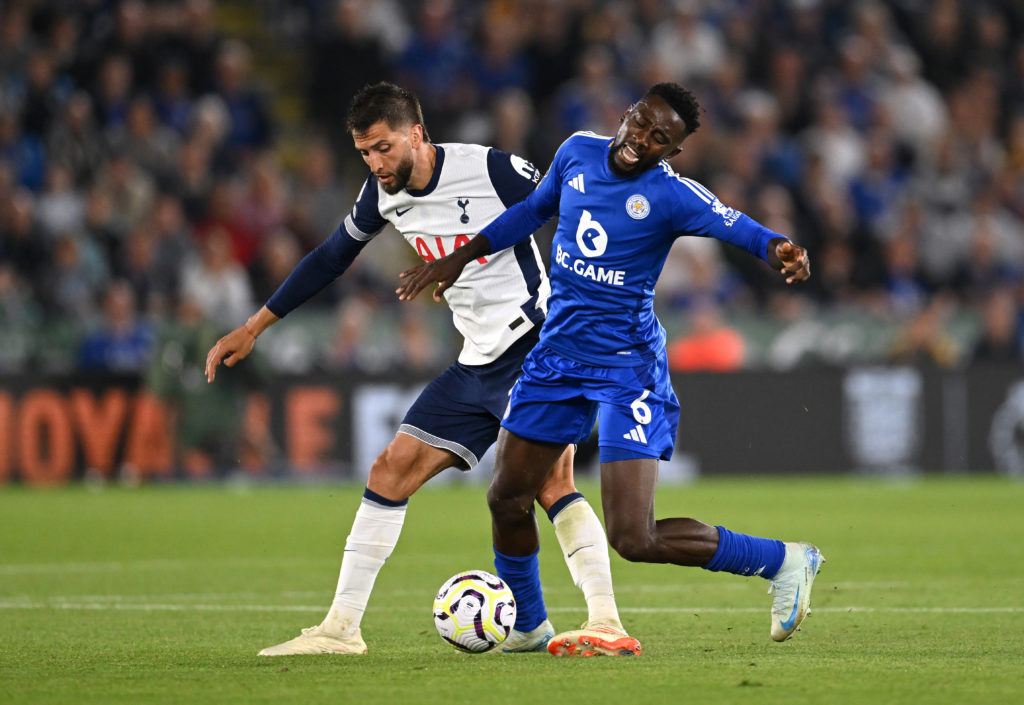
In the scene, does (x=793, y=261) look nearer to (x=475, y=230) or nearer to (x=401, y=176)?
(x=475, y=230)

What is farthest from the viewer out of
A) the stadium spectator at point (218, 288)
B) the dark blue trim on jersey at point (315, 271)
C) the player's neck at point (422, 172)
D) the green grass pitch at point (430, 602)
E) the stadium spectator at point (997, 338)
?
the stadium spectator at point (997, 338)

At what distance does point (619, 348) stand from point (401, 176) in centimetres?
117

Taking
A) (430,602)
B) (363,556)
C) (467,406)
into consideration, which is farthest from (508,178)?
(430,602)

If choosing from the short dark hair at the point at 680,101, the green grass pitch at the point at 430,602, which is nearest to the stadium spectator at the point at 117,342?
the green grass pitch at the point at 430,602

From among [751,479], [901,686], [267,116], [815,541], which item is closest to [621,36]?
[267,116]

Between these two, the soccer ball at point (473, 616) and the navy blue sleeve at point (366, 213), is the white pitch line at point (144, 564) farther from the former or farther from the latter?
the soccer ball at point (473, 616)

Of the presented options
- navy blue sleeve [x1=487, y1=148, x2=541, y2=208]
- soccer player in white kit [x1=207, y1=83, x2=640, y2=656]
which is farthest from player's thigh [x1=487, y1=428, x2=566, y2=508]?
navy blue sleeve [x1=487, y1=148, x2=541, y2=208]

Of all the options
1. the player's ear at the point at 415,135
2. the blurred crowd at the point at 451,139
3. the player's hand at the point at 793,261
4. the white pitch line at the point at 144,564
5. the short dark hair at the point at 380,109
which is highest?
the blurred crowd at the point at 451,139

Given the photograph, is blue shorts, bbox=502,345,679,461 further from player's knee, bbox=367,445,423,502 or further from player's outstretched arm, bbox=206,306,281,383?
player's outstretched arm, bbox=206,306,281,383

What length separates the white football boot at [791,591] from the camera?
6172 millimetres

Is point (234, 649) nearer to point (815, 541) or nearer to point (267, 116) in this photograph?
point (815, 541)

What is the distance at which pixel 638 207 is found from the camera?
6.09 m

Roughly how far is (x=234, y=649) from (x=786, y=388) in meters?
11.0

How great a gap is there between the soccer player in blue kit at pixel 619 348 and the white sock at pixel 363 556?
1.43 ft
